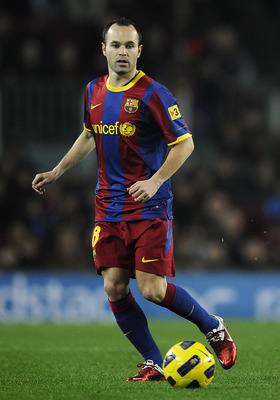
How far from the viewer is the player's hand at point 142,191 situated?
16.0ft

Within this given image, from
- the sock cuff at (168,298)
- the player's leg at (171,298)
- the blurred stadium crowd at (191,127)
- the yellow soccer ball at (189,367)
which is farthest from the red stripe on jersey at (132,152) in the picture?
the blurred stadium crowd at (191,127)

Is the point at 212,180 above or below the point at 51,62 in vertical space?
below

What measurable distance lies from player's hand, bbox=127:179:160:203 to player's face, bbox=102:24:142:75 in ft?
2.64

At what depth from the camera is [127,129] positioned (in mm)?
5234

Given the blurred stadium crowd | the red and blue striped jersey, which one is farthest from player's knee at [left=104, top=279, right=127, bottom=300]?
the blurred stadium crowd

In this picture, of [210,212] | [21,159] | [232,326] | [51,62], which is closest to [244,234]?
[210,212]

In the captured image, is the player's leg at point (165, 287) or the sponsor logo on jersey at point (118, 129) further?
the sponsor logo on jersey at point (118, 129)

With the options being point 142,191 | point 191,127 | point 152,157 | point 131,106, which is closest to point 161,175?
point 142,191

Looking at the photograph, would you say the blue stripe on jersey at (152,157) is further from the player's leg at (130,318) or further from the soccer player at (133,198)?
the player's leg at (130,318)

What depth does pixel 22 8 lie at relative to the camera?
1495 centimetres

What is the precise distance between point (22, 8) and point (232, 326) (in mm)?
7675

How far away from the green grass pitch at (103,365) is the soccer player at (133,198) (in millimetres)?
391

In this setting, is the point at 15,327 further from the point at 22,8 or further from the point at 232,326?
the point at 22,8

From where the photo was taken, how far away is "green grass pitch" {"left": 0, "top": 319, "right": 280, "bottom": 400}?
4.67 meters
